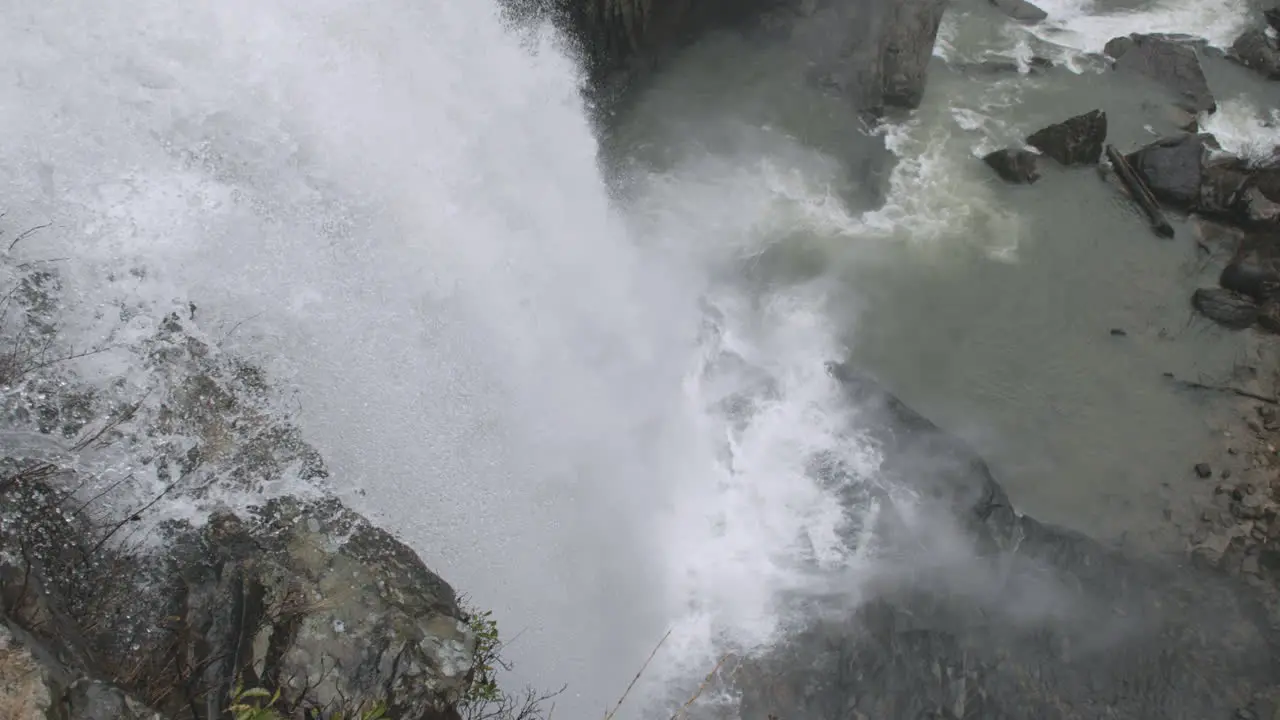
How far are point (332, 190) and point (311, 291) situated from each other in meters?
1.51

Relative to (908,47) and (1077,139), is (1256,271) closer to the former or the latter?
(1077,139)

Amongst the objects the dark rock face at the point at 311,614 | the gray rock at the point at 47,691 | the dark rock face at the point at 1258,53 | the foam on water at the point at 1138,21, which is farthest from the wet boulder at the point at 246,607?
the dark rock face at the point at 1258,53

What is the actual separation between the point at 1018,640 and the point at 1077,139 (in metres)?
10.4

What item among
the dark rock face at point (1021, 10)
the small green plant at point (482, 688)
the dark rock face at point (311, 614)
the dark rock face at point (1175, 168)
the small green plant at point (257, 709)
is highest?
the small green plant at point (257, 709)

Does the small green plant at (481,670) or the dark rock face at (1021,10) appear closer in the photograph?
the small green plant at (481,670)

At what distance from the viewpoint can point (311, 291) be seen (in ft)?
36.6

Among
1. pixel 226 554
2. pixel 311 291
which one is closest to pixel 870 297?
pixel 311 291

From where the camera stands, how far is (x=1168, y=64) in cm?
1973

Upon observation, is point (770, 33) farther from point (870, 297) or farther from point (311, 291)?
point (311, 291)

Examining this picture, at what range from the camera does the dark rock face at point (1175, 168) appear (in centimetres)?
1722

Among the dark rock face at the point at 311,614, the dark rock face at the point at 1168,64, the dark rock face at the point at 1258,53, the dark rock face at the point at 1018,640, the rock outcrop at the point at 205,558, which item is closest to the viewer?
the rock outcrop at the point at 205,558

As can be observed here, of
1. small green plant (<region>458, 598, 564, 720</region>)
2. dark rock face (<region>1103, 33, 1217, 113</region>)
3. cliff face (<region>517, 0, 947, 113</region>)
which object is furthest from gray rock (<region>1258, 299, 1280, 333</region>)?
small green plant (<region>458, 598, 564, 720</region>)

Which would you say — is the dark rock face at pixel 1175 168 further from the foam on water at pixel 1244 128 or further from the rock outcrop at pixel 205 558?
the rock outcrop at pixel 205 558

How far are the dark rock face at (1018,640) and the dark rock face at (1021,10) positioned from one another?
41.9 ft
